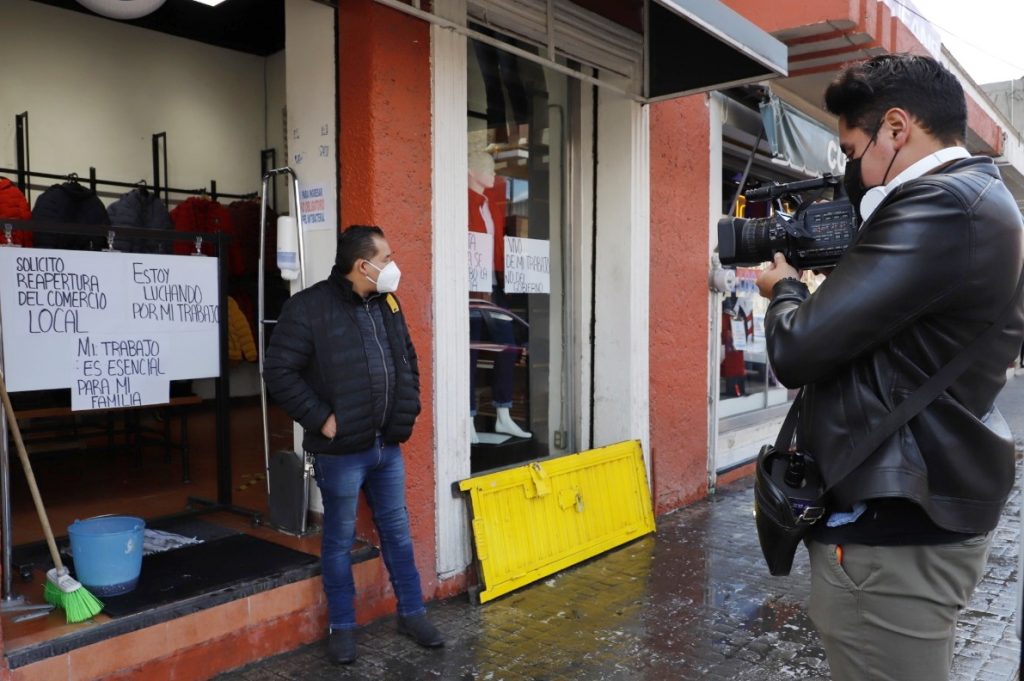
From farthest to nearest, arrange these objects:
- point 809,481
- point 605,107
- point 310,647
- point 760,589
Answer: point 605,107, point 760,589, point 310,647, point 809,481

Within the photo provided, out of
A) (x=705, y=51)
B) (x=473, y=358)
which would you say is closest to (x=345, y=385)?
(x=473, y=358)

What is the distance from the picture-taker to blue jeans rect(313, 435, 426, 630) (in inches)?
146

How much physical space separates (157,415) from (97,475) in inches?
31.6

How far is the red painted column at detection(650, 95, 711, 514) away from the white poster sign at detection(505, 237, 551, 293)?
892 mm

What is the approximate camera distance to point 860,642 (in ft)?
5.73

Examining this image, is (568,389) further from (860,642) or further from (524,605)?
(860,642)

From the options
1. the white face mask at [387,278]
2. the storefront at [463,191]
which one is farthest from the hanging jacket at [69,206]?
the white face mask at [387,278]

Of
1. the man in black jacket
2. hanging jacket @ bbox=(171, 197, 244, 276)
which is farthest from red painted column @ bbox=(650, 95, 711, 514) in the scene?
hanging jacket @ bbox=(171, 197, 244, 276)

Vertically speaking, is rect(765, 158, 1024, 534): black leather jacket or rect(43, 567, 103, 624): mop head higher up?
rect(765, 158, 1024, 534): black leather jacket

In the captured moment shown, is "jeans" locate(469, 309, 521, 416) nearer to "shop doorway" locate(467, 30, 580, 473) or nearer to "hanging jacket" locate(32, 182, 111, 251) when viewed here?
"shop doorway" locate(467, 30, 580, 473)

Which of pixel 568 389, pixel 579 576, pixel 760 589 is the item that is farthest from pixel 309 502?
pixel 760 589

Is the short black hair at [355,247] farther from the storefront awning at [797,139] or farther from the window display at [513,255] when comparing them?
the storefront awning at [797,139]

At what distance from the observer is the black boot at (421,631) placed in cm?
388

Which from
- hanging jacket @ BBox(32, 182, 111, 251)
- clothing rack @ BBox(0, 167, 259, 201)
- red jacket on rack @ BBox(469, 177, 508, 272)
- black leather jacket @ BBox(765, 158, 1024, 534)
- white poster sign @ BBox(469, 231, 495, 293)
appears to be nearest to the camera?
black leather jacket @ BBox(765, 158, 1024, 534)
